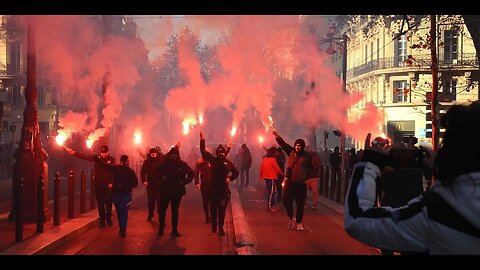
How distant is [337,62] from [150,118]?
2669 cm

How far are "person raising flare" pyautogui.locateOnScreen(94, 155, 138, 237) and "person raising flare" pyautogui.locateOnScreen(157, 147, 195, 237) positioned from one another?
23.7 inches

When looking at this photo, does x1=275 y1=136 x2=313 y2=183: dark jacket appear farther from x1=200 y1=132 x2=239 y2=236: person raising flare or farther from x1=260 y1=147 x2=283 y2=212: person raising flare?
x1=260 y1=147 x2=283 y2=212: person raising flare

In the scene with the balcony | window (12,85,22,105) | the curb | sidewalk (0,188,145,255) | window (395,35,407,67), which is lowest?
the curb

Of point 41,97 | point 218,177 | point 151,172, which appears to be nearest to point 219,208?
point 218,177

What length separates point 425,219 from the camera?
245cm

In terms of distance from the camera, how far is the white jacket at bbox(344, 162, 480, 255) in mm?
2375

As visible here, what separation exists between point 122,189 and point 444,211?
1086cm

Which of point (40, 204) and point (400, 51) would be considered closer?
point (40, 204)

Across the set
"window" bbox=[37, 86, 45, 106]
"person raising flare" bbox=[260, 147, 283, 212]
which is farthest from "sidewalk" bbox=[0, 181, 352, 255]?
"window" bbox=[37, 86, 45, 106]

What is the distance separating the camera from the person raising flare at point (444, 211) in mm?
2379

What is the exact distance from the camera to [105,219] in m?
15.0

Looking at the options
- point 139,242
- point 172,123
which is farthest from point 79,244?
point 172,123

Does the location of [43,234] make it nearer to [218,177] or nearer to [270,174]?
[218,177]

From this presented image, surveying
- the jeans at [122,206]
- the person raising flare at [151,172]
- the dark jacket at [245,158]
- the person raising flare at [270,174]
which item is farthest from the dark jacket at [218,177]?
the dark jacket at [245,158]
